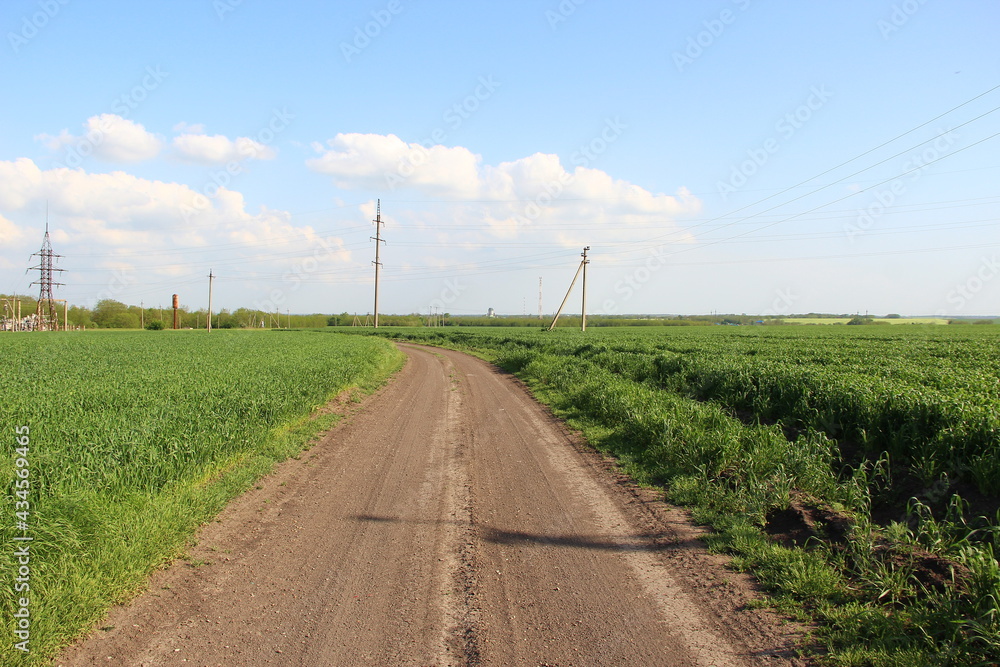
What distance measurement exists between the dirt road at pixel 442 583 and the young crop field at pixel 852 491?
0.56 metres

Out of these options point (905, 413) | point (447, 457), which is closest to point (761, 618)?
point (905, 413)

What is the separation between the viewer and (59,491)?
189 inches

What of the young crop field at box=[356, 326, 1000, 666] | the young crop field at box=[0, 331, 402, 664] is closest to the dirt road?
the young crop field at box=[0, 331, 402, 664]

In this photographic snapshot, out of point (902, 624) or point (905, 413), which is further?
point (905, 413)

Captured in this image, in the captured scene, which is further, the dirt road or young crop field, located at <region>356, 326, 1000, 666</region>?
young crop field, located at <region>356, 326, 1000, 666</region>

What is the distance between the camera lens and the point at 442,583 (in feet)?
14.6

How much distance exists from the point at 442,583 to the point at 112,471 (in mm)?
3876

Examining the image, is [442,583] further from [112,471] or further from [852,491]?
[852,491]

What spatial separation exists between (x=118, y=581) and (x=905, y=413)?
29.6 ft

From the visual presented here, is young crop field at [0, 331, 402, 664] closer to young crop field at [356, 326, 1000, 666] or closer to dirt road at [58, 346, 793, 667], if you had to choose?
dirt road at [58, 346, 793, 667]

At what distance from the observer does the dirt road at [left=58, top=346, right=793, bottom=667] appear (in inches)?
139

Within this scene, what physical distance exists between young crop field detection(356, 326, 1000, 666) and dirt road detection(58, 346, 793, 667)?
563 millimetres

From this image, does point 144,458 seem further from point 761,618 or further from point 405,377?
point 405,377

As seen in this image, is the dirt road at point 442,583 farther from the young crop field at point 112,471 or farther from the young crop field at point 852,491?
the young crop field at point 852,491
